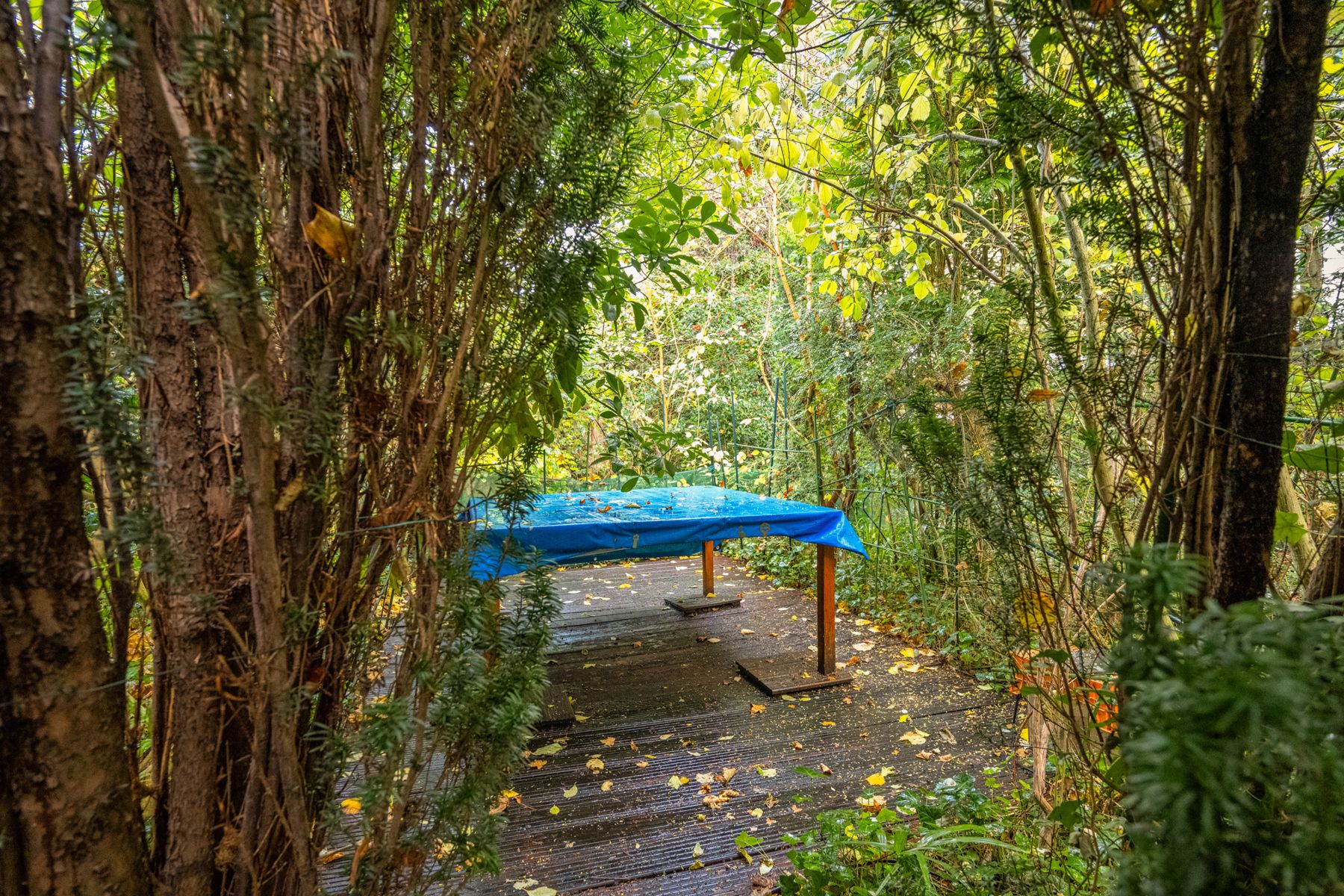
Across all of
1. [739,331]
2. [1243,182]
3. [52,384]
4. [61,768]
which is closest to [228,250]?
[52,384]

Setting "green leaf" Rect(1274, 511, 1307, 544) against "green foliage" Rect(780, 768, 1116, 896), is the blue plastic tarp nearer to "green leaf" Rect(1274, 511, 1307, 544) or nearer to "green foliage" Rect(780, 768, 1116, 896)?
"green foliage" Rect(780, 768, 1116, 896)

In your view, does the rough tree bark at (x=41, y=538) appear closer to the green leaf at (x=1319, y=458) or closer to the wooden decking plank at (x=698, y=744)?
the wooden decking plank at (x=698, y=744)

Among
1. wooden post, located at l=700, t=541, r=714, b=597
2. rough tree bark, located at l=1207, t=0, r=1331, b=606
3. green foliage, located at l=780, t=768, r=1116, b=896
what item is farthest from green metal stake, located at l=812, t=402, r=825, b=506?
rough tree bark, located at l=1207, t=0, r=1331, b=606

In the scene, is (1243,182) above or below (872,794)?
above

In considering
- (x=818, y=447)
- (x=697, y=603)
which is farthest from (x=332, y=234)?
(x=818, y=447)

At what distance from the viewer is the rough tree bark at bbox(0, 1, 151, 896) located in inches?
27.5

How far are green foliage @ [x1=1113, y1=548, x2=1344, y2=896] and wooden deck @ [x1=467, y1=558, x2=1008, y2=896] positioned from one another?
4.28ft

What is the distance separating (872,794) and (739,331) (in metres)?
5.61

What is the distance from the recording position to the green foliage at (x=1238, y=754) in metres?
0.42

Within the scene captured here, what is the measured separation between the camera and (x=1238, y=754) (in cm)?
43

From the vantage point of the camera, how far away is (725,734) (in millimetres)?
3143

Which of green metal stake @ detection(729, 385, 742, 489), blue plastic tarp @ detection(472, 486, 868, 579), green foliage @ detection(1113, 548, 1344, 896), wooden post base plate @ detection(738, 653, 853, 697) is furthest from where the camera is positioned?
green metal stake @ detection(729, 385, 742, 489)

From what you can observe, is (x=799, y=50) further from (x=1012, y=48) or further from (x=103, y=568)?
(x=103, y=568)

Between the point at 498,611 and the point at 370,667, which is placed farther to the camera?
the point at 498,611
